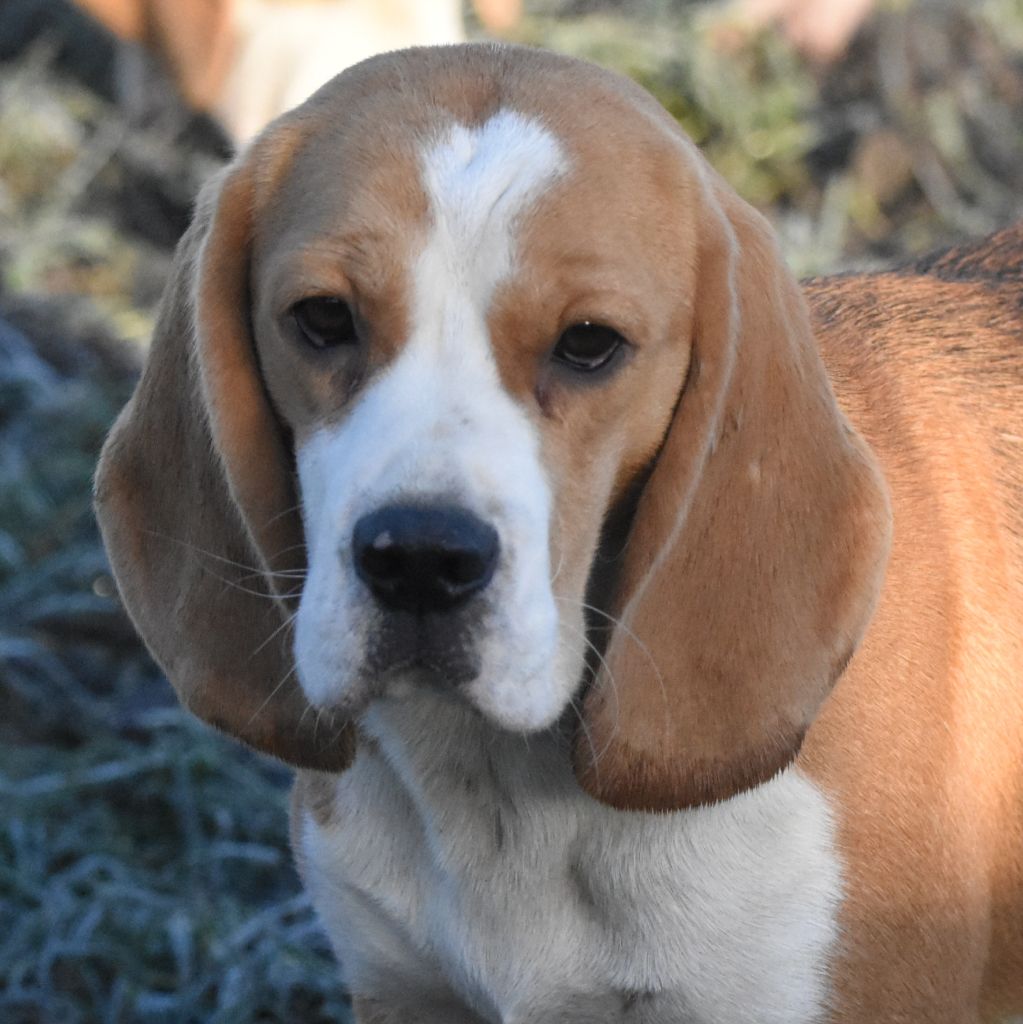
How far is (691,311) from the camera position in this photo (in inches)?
122

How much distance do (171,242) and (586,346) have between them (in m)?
6.01

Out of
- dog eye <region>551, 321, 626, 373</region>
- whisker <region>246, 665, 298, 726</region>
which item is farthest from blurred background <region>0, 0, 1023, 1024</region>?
dog eye <region>551, 321, 626, 373</region>

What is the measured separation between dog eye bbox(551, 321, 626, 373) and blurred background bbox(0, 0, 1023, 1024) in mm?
2348

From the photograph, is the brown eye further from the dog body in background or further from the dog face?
the dog body in background

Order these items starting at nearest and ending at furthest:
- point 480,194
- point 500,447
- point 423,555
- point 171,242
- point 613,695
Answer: point 423,555
point 500,447
point 480,194
point 613,695
point 171,242

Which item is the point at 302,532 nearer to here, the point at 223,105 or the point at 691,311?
the point at 691,311

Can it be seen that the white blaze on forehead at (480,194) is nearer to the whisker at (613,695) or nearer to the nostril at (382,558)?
the nostril at (382,558)

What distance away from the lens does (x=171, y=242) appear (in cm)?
867

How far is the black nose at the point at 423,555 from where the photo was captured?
2.69 m

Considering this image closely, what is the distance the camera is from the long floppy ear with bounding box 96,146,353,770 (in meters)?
3.21

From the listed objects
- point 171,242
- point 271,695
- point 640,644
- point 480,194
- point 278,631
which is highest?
point 480,194

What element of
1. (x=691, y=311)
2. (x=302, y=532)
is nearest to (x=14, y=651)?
(x=302, y=532)

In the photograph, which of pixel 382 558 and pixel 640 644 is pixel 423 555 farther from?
pixel 640 644

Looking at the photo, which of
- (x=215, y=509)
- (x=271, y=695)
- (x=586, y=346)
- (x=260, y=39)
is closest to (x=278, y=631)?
(x=271, y=695)
